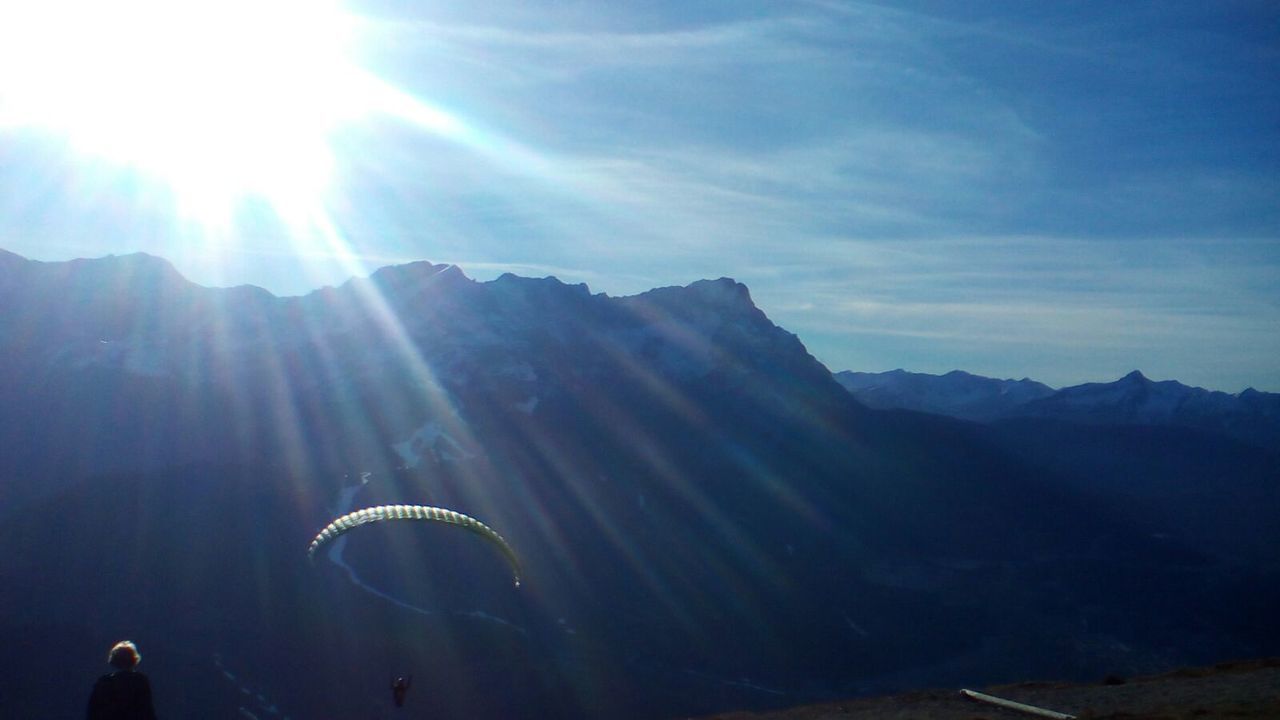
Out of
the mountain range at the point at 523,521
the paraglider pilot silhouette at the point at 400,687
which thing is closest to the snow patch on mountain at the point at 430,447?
the mountain range at the point at 523,521

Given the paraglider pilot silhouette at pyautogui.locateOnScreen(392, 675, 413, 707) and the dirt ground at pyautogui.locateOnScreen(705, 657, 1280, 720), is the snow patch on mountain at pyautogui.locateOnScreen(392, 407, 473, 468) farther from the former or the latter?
the dirt ground at pyautogui.locateOnScreen(705, 657, 1280, 720)

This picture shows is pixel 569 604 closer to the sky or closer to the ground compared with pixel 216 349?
closer to the ground

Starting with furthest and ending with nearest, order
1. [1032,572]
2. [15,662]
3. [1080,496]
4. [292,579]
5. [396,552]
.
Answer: [1080,496] < [1032,572] < [396,552] < [292,579] < [15,662]

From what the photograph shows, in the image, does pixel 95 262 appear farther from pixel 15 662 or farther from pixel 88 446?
pixel 15 662

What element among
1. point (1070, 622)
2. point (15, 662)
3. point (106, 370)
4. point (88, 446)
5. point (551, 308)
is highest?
point (551, 308)

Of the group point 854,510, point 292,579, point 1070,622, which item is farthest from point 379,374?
point 1070,622

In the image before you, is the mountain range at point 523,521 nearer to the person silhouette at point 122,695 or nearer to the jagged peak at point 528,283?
the jagged peak at point 528,283

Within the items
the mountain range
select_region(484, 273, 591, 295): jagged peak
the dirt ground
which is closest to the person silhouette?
the dirt ground
